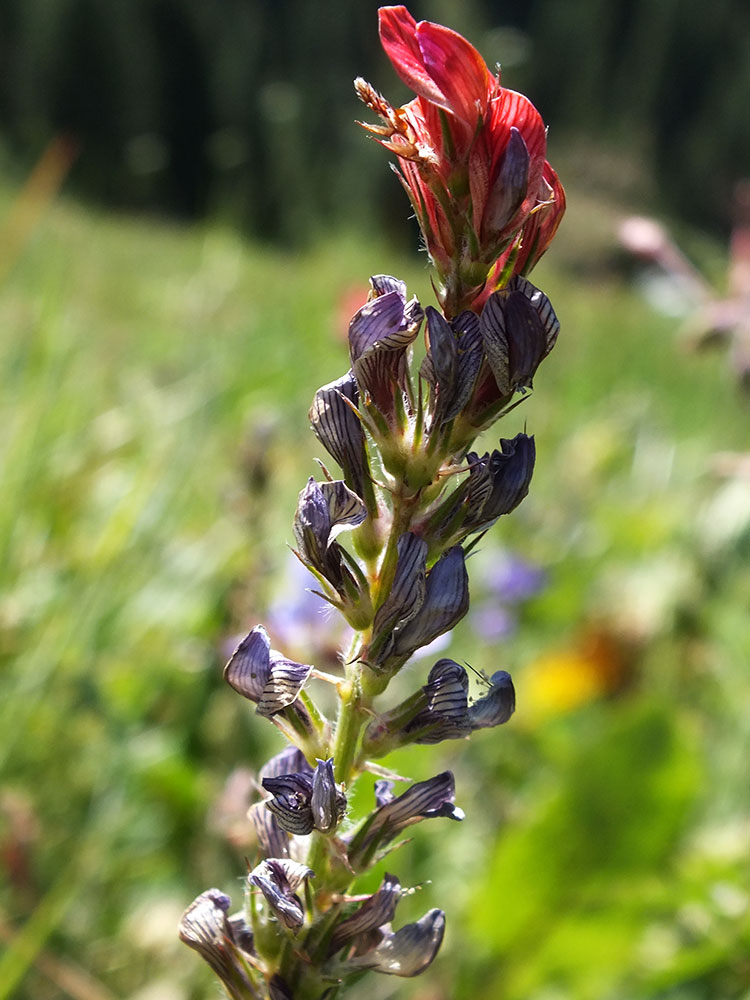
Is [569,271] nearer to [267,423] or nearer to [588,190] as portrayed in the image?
[588,190]

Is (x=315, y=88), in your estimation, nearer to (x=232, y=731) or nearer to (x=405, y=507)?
(x=232, y=731)

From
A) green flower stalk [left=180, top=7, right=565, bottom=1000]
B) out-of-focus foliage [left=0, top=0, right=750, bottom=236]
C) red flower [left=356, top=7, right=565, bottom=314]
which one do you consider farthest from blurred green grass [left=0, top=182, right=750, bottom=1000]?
out-of-focus foliage [left=0, top=0, right=750, bottom=236]

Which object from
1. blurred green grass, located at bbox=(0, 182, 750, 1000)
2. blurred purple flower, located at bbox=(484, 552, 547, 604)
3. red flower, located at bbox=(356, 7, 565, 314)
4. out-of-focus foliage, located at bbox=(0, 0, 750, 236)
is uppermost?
out-of-focus foliage, located at bbox=(0, 0, 750, 236)

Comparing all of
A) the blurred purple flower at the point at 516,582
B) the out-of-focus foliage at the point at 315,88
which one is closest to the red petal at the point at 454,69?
the blurred purple flower at the point at 516,582

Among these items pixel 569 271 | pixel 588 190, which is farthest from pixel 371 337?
pixel 588 190

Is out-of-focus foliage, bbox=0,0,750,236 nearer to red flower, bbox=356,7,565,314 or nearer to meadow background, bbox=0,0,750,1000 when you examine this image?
meadow background, bbox=0,0,750,1000

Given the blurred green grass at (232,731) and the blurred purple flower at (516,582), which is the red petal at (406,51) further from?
the blurred purple flower at (516,582)
